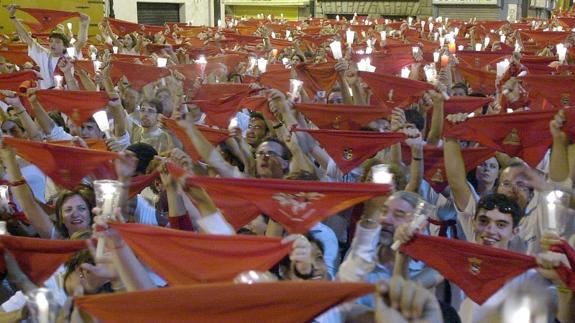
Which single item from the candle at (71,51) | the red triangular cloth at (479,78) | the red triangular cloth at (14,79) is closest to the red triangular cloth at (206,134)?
the red triangular cloth at (14,79)

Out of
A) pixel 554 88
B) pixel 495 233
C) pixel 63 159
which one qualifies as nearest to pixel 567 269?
pixel 495 233

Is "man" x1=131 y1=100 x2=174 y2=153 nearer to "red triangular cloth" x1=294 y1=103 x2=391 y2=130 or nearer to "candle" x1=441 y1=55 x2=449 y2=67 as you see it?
"red triangular cloth" x1=294 y1=103 x2=391 y2=130

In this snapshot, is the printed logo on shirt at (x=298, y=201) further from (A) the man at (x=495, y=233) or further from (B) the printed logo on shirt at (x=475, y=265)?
(B) the printed logo on shirt at (x=475, y=265)

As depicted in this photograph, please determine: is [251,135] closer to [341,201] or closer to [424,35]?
[341,201]

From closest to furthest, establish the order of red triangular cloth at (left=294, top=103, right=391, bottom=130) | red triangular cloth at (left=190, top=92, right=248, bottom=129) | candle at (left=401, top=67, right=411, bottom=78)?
red triangular cloth at (left=294, top=103, right=391, bottom=130) < red triangular cloth at (left=190, top=92, right=248, bottom=129) < candle at (left=401, top=67, right=411, bottom=78)

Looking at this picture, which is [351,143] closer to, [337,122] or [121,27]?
[337,122]

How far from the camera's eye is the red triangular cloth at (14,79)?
7.43 metres

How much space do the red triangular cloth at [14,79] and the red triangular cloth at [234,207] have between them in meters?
4.81

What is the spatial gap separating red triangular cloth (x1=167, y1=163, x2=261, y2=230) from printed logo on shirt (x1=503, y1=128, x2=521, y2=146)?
230 centimetres

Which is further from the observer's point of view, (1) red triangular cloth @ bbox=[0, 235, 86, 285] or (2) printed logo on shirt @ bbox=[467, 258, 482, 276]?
(1) red triangular cloth @ bbox=[0, 235, 86, 285]

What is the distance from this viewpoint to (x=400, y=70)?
29.4ft

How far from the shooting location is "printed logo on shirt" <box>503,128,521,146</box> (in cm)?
489

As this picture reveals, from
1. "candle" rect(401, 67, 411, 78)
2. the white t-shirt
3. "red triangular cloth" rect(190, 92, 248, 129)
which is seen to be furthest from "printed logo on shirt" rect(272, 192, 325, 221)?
the white t-shirt

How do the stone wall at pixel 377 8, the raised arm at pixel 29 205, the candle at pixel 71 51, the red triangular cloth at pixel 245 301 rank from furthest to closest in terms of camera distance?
the stone wall at pixel 377 8 < the candle at pixel 71 51 < the raised arm at pixel 29 205 < the red triangular cloth at pixel 245 301
